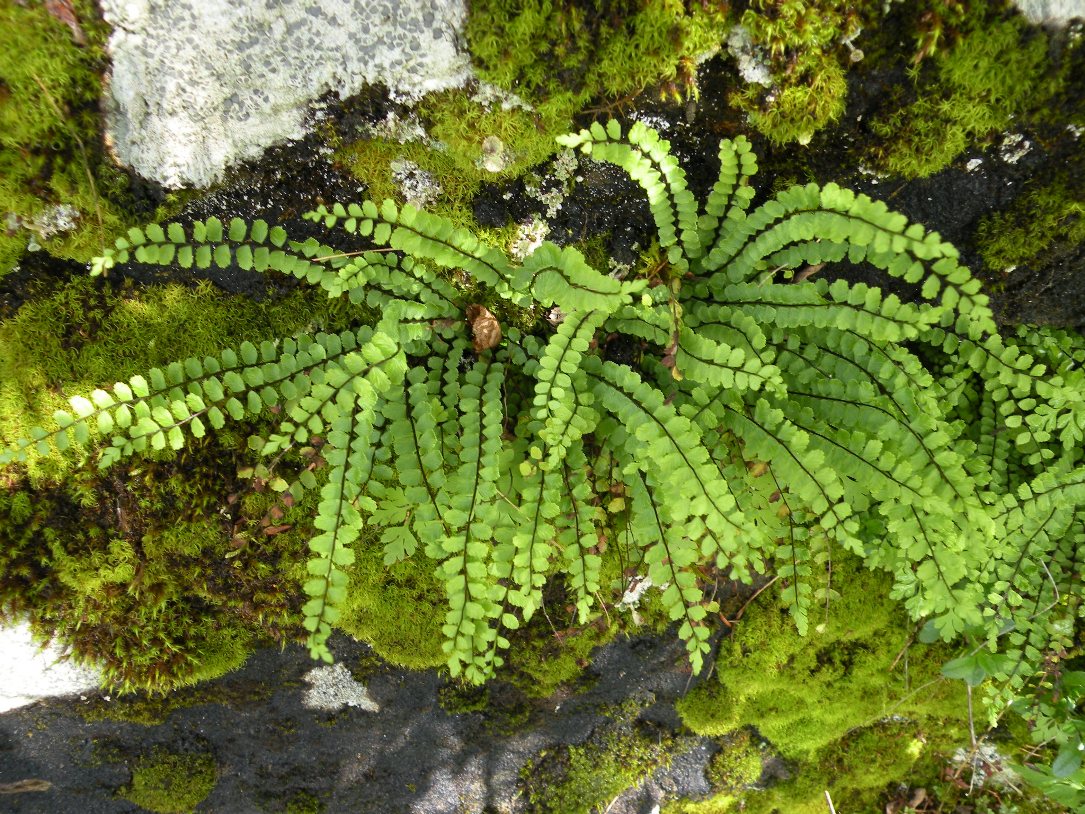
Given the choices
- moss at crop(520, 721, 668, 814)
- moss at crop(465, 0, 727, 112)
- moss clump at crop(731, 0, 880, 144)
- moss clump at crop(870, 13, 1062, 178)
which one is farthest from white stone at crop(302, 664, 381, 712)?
moss clump at crop(870, 13, 1062, 178)

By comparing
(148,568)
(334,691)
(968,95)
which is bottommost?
(334,691)

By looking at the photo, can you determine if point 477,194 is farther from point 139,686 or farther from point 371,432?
point 139,686

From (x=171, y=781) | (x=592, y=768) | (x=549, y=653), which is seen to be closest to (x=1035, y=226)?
(x=549, y=653)

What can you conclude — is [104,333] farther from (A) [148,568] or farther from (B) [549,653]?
(B) [549,653]

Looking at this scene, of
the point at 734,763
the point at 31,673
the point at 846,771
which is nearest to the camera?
the point at 31,673

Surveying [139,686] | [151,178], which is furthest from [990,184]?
[139,686]

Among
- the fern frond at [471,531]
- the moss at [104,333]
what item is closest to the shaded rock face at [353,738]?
the fern frond at [471,531]

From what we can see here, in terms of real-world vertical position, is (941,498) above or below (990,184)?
below
